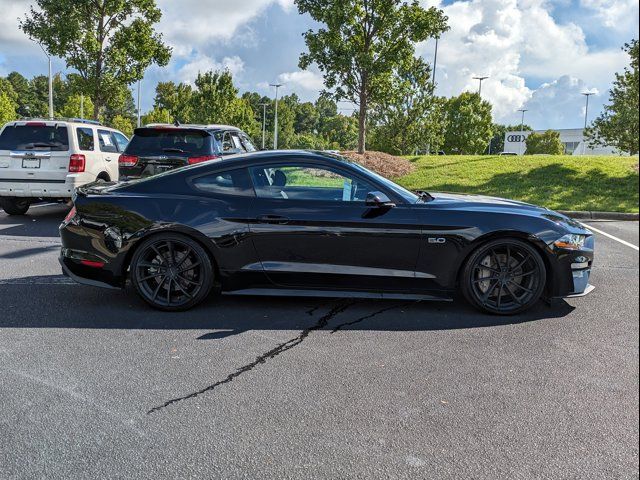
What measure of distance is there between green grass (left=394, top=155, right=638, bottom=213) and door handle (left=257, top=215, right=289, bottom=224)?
901 centimetres

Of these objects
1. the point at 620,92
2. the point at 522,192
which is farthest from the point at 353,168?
the point at 620,92

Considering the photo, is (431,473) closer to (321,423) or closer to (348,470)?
(348,470)

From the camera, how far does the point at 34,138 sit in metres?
9.62

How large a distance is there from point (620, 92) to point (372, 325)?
45.2ft

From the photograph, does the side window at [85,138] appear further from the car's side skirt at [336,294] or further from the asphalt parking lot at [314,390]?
the car's side skirt at [336,294]

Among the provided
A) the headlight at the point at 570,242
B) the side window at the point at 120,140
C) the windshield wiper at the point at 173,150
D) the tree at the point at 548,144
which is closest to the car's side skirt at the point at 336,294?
the headlight at the point at 570,242

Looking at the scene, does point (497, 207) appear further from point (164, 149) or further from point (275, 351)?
point (164, 149)

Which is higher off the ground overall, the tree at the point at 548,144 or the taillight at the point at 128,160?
the tree at the point at 548,144

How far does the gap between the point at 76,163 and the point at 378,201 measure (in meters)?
6.94

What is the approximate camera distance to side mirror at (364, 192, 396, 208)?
455 cm

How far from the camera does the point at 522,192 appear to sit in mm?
14078

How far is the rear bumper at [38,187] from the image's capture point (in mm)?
9508

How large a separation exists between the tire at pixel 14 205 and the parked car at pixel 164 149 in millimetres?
2926

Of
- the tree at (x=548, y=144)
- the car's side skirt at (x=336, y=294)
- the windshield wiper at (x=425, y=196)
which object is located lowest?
the car's side skirt at (x=336, y=294)
